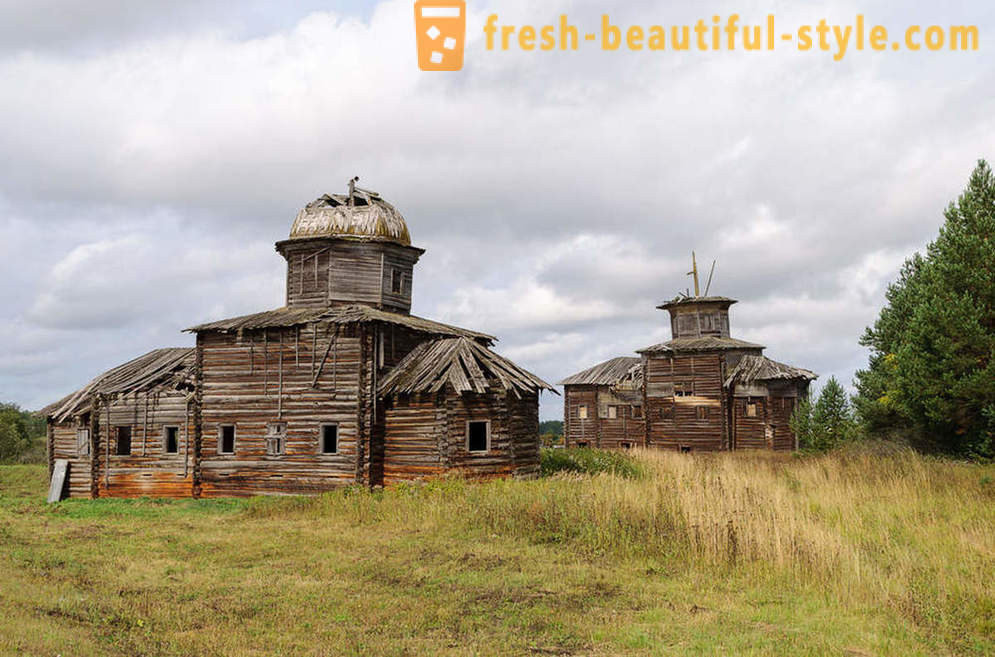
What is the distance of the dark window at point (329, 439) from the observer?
25.0 metres

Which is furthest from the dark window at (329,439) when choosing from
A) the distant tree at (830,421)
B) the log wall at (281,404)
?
the distant tree at (830,421)

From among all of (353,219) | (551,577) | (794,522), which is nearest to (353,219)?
(353,219)

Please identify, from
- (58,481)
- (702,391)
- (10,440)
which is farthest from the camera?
(10,440)

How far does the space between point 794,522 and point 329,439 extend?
675 inches

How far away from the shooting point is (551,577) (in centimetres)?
1160

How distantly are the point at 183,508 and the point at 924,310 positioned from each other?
24881mm

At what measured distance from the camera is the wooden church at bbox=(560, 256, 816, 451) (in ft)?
138

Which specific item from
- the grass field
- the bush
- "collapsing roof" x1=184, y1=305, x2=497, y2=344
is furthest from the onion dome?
the grass field

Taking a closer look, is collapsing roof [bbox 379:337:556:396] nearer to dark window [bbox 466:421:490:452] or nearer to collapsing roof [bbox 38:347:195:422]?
dark window [bbox 466:421:490:452]

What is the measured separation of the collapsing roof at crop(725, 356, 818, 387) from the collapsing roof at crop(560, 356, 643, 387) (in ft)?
21.4

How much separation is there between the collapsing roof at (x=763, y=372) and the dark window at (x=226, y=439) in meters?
27.9

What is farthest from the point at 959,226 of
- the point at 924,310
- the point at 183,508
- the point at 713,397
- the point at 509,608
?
the point at 183,508

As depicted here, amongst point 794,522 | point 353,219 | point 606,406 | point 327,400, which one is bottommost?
point 794,522

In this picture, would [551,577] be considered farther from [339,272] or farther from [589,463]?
[339,272]
